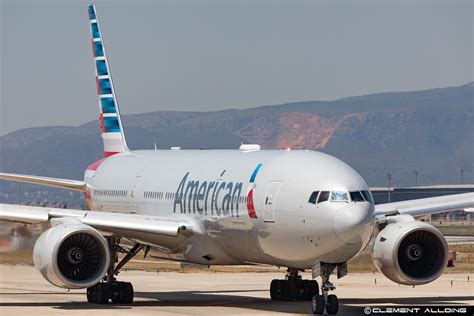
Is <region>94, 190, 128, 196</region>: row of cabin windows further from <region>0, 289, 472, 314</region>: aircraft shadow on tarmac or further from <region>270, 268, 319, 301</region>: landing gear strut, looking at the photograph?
<region>270, 268, 319, 301</region>: landing gear strut

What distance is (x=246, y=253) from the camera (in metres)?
34.9

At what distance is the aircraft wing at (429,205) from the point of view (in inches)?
1481

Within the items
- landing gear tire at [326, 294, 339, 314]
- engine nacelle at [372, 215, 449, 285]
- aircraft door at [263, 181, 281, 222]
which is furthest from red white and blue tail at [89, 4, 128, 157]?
landing gear tire at [326, 294, 339, 314]

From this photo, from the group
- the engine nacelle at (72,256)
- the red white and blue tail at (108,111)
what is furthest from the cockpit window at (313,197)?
the red white and blue tail at (108,111)

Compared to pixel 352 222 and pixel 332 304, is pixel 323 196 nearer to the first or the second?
pixel 352 222

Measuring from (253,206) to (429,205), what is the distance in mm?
7153

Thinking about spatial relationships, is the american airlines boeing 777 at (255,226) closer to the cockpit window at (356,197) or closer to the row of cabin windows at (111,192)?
the cockpit window at (356,197)

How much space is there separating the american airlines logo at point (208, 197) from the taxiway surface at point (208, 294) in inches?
106

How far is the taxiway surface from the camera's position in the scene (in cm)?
3434

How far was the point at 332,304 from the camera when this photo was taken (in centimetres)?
3088

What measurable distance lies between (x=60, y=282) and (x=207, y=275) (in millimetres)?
19676

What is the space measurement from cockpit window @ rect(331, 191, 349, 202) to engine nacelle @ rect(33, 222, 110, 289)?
6832 millimetres

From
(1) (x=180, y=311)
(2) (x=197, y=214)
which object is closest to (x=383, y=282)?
(2) (x=197, y=214)

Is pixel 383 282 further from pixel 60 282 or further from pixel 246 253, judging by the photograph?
pixel 60 282
